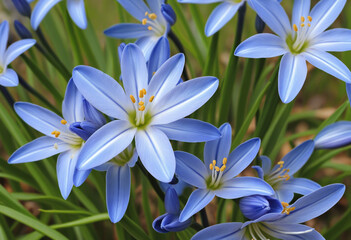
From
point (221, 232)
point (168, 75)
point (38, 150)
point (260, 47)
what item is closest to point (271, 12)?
point (260, 47)

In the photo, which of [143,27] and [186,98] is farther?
[143,27]

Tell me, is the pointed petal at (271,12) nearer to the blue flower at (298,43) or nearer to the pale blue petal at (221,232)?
the blue flower at (298,43)

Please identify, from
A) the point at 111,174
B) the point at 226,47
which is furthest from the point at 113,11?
the point at 111,174

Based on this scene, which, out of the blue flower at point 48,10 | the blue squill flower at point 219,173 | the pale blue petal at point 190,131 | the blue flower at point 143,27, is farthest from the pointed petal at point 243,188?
the blue flower at point 48,10

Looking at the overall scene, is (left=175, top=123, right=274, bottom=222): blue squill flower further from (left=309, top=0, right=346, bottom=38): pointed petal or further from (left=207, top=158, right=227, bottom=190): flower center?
(left=309, top=0, right=346, bottom=38): pointed petal

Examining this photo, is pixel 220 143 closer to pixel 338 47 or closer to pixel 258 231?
pixel 258 231

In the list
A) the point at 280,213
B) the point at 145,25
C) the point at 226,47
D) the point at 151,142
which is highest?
the point at 145,25

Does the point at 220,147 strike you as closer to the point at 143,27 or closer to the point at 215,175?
the point at 215,175
